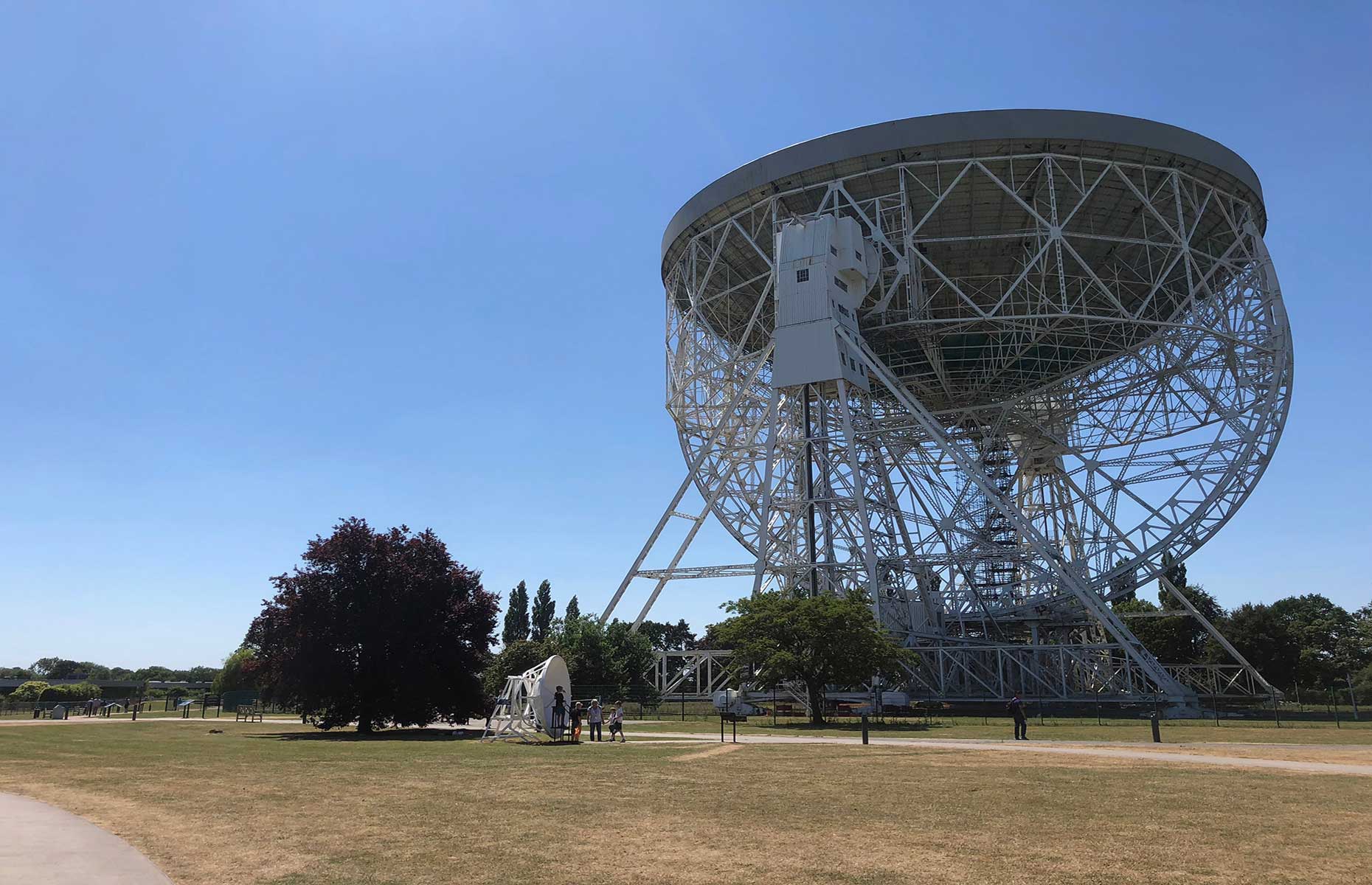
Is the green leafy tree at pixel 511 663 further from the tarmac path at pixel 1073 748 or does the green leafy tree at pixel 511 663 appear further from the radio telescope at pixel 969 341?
the tarmac path at pixel 1073 748

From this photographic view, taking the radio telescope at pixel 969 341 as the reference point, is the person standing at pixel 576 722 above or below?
below

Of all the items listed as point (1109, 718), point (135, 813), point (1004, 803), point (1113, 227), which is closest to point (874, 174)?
point (1113, 227)

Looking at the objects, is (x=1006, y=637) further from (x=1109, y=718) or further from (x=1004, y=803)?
(x=1004, y=803)

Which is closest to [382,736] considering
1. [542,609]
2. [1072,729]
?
[1072,729]

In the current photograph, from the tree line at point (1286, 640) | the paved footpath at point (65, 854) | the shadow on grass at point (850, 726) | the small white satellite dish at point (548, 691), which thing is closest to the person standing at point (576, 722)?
the small white satellite dish at point (548, 691)

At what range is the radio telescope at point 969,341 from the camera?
125 feet

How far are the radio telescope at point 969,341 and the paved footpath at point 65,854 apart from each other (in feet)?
102

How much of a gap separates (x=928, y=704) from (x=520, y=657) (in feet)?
64.0

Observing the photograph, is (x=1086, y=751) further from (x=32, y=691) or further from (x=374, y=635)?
(x=32, y=691)

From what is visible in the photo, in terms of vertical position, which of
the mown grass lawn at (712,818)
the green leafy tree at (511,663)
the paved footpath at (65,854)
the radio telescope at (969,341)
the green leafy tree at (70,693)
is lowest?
the green leafy tree at (70,693)

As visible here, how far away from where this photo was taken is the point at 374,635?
30.3m

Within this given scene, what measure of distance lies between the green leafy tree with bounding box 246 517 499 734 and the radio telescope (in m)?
13.1

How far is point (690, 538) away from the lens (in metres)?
45.1

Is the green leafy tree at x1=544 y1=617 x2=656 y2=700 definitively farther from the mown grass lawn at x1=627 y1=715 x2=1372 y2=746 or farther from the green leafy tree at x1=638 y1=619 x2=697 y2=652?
the green leafy tree at x1=638 y1=619 x2=697 y2=652
